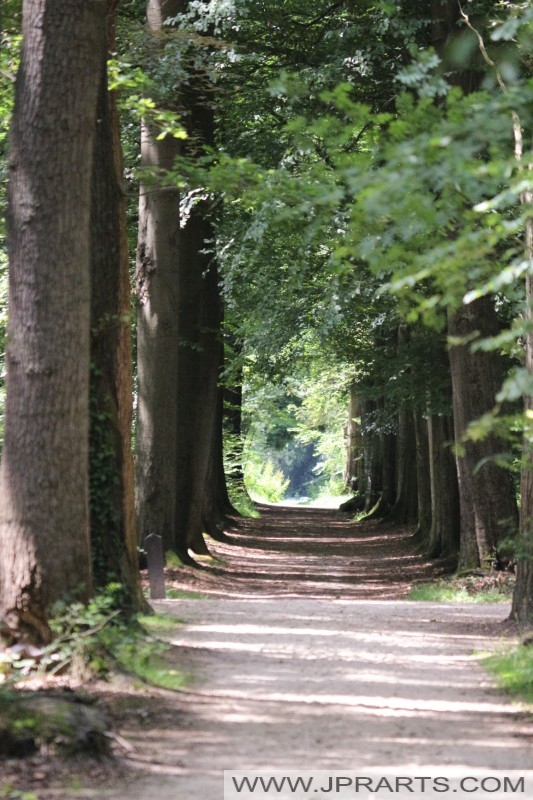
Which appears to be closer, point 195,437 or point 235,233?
point 235,233

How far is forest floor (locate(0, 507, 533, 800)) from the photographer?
718 centimetres

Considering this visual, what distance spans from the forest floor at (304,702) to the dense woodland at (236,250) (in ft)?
3.69

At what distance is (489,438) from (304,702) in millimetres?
9555

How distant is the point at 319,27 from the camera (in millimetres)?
20266

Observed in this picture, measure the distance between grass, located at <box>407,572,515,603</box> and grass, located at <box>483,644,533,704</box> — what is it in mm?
5210

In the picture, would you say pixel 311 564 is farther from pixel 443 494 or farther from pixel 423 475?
pixel 443 494

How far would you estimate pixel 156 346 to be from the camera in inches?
717

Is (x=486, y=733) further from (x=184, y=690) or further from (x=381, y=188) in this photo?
(x=381, y=188)

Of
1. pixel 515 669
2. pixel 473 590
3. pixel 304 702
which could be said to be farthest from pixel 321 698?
pixel 473 590

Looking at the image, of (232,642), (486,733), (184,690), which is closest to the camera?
(486,733)

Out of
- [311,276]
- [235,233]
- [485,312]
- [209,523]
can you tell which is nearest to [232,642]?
[485,312]

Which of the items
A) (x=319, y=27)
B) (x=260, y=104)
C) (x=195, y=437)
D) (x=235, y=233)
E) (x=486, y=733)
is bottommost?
(x=486, y=733)

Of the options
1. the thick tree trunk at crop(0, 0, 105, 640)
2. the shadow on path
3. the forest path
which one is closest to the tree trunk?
the shadow on path

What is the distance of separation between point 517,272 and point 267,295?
15187mm
